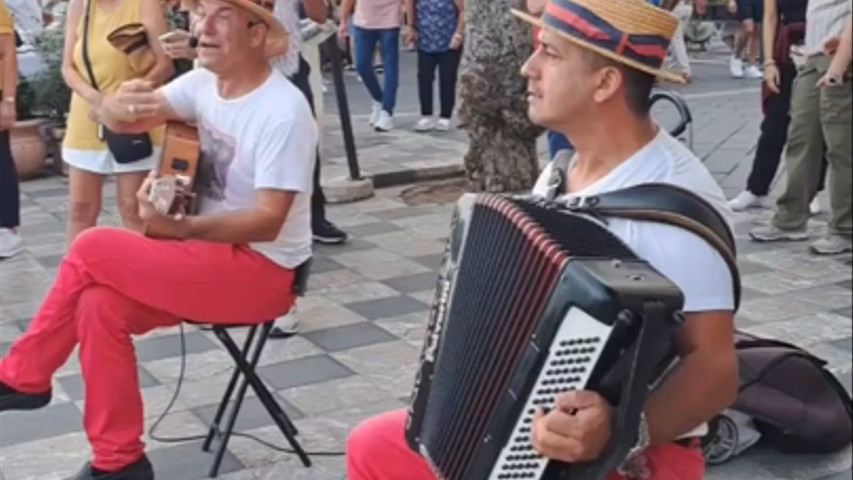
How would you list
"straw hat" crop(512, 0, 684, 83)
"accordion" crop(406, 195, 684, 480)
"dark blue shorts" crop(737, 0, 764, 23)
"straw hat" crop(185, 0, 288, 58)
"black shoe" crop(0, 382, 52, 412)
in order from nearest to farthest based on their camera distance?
1. "accordion" crop(406, 195, 684, 480)
2. "straw hat" crop(512, 0, 684, 83)
3. "black shoe" crop(0, 382, 52, 412)
4. "straw hat" crop(185, 0, 288, 58)
5. "dark blue shorts" crop(737, 0, 764, 23)

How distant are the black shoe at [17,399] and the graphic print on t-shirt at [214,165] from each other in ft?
2.40

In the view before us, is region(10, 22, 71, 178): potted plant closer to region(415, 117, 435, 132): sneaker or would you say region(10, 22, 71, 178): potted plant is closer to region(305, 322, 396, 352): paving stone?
region(415, 117, 435, 132): sneaker

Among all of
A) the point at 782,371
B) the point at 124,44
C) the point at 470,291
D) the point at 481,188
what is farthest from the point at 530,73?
the point at 481,188

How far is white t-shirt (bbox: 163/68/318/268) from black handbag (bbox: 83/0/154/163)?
1318 millimetres

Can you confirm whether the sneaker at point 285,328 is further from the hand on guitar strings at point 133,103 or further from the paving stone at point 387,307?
the hand on guitar strings at point 133,103

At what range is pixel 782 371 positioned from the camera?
152 inches

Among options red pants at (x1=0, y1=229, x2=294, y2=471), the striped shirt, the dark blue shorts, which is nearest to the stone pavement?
red pants at (x1=0, y1=229, x2=294, y2=471)

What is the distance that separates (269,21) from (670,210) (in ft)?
5.96

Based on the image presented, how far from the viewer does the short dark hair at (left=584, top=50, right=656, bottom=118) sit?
2.48 metres

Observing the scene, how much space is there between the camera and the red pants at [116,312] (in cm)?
345

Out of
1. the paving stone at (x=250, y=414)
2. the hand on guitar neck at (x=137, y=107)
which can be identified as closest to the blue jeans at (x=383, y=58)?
the paving stone at (x=250, y=414)

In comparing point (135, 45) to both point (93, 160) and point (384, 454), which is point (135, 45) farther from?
point (384, 454)

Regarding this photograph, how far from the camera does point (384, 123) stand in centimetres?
1075

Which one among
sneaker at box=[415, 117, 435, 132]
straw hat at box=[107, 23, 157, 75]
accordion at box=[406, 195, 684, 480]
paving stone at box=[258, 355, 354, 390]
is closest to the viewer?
accordion at box=[406, 195, 684, 480]
